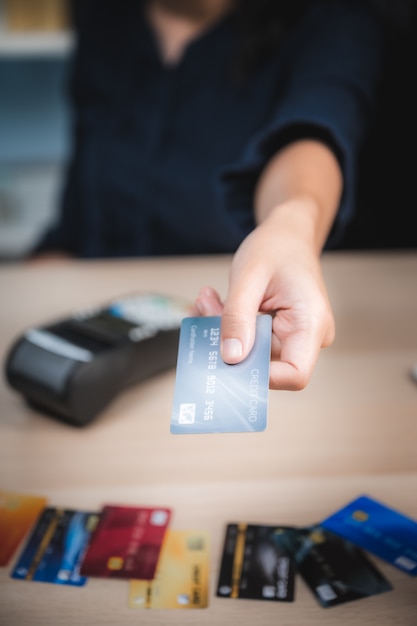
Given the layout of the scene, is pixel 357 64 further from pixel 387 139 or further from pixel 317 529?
pixel 317 529

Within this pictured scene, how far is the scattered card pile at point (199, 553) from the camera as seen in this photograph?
415 mm

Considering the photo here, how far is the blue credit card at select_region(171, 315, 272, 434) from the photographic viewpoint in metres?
0.40

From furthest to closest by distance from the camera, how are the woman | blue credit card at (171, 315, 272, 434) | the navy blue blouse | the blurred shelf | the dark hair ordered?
the blurred shelf
the dark hair
the navy blue blouse
the woman
blue credit card at (171, 315, 272, 434)

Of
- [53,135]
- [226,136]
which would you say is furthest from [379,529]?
[53,135]

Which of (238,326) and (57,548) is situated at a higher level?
(238,326)

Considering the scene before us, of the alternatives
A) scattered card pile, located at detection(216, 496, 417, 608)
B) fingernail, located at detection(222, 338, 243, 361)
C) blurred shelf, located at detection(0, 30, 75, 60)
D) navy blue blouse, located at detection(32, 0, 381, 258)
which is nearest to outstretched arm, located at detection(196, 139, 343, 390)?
fingernail, located at detection(222, 338, 243, 361)

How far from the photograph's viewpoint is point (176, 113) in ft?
3.77

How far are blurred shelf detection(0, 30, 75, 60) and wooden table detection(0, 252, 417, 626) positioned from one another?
5.24ft

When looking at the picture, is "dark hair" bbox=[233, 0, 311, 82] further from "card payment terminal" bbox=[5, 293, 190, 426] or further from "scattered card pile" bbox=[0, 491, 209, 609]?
"scattered card pile" bbox=[0, 491, 209, 609]

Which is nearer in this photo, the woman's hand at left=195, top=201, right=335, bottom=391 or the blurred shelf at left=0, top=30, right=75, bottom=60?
the woman's hand at left=195, top=201, right=335, bottom=391

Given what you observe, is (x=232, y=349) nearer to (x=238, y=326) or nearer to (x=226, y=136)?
(x=238, y=326)

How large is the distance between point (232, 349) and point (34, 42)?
1944 mm

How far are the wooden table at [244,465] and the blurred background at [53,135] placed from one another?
0.51 m

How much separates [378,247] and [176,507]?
2.84 ft
